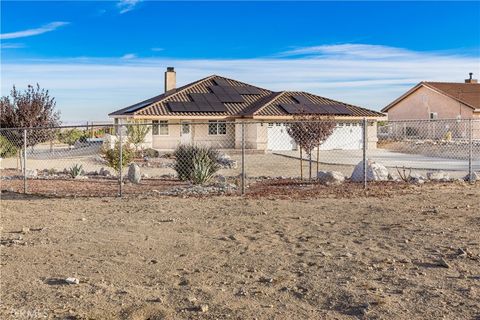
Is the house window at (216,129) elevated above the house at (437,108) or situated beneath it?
situated beneath

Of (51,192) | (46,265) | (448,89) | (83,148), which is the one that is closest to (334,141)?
(83,148)

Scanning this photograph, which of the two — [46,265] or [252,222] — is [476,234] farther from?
[46,265]

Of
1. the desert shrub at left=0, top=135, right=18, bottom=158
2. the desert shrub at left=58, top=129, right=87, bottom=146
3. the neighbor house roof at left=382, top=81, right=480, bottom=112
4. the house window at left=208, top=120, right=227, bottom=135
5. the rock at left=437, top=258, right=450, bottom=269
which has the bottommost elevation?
the rock at left=437, top=258, right=450, bottom=269

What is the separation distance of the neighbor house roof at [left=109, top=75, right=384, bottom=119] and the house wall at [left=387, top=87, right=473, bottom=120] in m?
13.6

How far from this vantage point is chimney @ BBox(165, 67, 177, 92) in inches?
1741

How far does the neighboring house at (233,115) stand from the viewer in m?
36.7

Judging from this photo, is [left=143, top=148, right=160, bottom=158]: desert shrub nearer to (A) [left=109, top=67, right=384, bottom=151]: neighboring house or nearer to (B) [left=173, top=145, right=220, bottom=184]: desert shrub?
(A) [left=109, top=67, right=384, bottom=151]: neighboring house

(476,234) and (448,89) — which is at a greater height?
(448,89)

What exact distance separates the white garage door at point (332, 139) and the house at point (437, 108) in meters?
9.58

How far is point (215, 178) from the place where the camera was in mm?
16578

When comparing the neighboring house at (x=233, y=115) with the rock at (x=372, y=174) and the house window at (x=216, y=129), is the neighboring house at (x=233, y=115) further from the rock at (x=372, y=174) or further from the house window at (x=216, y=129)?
the rock at (x=372, y=174)

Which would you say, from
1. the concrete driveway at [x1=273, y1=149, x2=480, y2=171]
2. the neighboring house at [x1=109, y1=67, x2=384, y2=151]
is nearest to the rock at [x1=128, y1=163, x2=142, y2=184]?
the concrete driveway at [x1=273, y1=149, x2=480, y2=171]

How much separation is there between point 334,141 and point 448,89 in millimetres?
21746

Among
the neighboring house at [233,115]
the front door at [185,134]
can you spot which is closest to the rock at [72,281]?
the neighboring house at [233,115]
